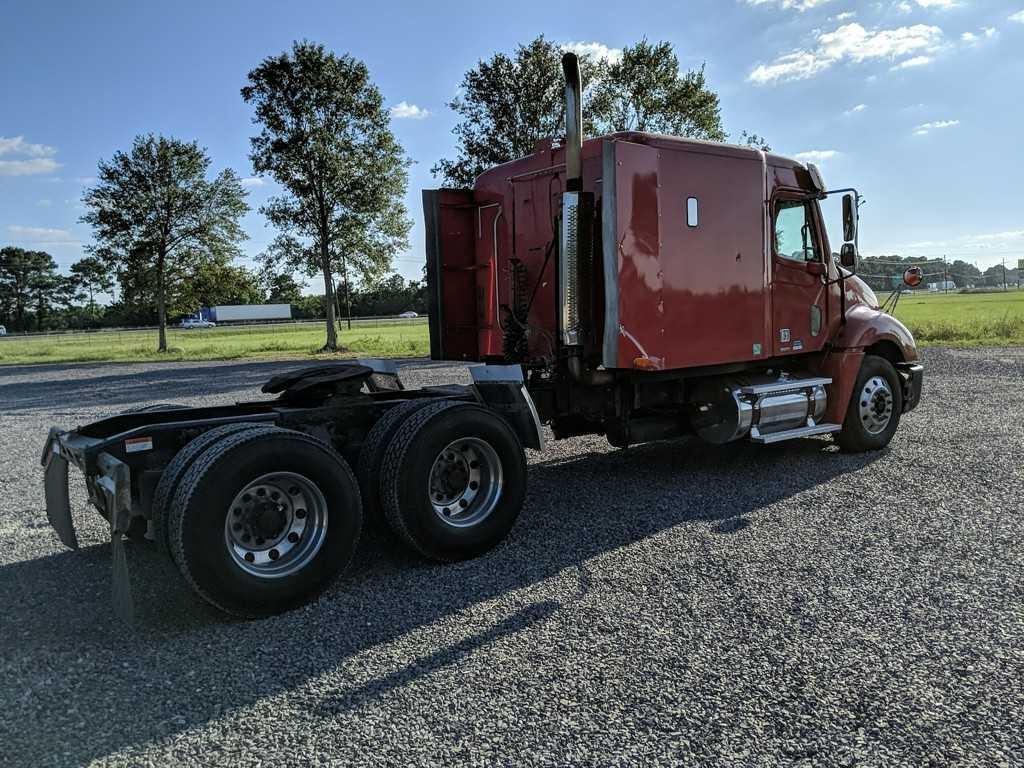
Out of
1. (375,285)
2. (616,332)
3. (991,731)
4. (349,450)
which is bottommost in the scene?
(991,731)

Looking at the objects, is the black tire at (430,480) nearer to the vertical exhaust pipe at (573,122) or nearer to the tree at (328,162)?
the vertical exhaust pipe at (573,122)

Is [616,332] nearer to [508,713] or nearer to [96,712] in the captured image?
[508,713]

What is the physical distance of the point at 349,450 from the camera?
16.7 ft

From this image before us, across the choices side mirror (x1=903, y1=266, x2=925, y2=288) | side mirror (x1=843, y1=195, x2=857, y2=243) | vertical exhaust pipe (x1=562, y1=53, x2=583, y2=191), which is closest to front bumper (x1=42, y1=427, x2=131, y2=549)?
vertical exhaust pipe (x1=562, y1=53, x2=583, y2=191)

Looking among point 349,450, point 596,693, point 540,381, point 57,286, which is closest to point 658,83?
point 540,381

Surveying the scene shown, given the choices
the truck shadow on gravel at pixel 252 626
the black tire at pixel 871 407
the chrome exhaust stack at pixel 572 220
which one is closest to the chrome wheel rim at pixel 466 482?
the truck shadow on gravel at pixel 252 626

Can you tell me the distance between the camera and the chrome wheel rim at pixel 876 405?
7879mm

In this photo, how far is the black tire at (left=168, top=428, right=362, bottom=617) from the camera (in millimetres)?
3812

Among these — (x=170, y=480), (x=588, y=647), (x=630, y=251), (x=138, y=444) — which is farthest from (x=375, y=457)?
(x=630, y=251)

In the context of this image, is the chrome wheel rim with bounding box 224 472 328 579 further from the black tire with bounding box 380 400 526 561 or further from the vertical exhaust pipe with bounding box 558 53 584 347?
the vertical exhaust pipe with bounding box 558 53 584 347

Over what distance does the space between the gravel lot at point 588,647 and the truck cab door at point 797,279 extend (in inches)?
69.2

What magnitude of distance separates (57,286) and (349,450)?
136 metres

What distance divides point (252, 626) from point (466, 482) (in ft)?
5.52

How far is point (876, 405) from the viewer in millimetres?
7957
